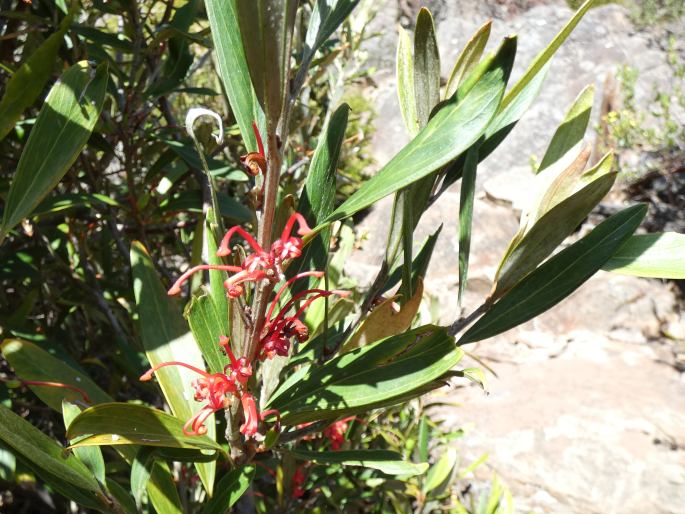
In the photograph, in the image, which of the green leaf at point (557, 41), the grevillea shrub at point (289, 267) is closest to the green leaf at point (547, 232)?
the grevillea shrub at point (289, 267)

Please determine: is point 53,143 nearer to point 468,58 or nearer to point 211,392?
point 211,392

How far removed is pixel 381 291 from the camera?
71 centimetres

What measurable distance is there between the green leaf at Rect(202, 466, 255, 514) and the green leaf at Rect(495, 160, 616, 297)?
0.32 metres

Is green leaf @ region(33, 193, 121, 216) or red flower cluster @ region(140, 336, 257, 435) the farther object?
green leaf @ region(33, 193, 121, 216)

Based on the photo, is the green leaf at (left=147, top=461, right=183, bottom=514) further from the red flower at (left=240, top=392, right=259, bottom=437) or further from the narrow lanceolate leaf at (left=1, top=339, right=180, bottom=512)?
the red flower at (left=240, top=392, right=259, bottom=437)

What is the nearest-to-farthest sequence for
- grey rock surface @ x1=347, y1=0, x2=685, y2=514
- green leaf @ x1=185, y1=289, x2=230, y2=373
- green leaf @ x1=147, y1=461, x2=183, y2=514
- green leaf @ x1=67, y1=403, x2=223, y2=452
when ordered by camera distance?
green leaf @ x1=67, y1=403, x2=223, y2=452
green leaf @ x1=185, y1=289, x2=230, y2=373
green leaf @ x1=147, y1=461, x2=183, y2=514
grey rock surface @ x1=347, y1=0, x2=685, y2=514

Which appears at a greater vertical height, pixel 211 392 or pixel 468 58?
pixel 468 58

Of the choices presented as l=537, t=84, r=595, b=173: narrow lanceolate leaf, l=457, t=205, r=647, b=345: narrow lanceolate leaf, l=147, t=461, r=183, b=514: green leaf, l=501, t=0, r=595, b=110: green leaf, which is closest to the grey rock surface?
l=457, t=205, r=647, b=345: narrow lanceolate leaf

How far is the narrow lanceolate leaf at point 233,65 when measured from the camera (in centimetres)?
55

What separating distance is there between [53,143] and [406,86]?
39 cm

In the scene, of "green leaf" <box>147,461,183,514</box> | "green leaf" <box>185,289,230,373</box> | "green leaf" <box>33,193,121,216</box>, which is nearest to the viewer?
"green leaf" <box>185,289,230,373</box>

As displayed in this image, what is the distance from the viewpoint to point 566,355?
401 cm

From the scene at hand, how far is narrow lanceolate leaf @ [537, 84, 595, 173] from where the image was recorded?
2.00 ft

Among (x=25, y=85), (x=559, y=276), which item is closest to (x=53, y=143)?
(x=25, y=85)
